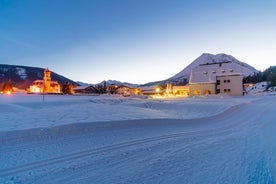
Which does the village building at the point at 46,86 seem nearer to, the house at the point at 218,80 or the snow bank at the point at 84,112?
the house at the point at 218,80

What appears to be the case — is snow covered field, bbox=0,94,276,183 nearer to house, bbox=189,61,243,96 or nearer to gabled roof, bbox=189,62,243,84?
house, bbox=189,61,243,96

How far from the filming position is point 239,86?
2382 inches

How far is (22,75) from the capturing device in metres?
160

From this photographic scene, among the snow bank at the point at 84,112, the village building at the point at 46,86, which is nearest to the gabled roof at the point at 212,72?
the snow bank at the point at 84,112

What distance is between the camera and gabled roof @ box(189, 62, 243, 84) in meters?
61.6

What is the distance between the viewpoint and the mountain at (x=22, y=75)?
151 meters

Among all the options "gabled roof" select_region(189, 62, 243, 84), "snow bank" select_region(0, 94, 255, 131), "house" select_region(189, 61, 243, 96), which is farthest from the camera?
"gabled roof" select_region(189, 62, 243, 84)

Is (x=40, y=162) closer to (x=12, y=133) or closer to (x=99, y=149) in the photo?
(x=99, y=149)

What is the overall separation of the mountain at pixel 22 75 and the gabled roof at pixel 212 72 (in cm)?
10887

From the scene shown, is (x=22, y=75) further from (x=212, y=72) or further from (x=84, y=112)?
(x=84, y=112)

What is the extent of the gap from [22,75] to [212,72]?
141 meters

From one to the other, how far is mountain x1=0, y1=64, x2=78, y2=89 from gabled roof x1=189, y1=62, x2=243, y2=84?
108865 mm

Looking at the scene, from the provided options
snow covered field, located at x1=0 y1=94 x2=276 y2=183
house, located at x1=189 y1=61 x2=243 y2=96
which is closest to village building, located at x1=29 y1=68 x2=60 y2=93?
house, located at x1=189 y1=61 x2=243 y2=96

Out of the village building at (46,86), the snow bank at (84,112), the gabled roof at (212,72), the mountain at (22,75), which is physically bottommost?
the snow bank at (84,112)
